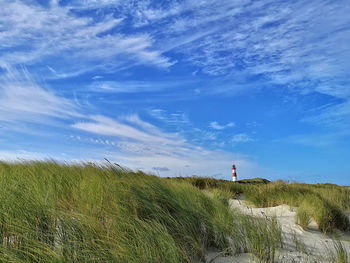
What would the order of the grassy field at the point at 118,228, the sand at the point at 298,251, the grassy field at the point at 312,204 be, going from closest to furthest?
the grassy field at the point at 118,228 → the sand at the point at 298,251 → the grassy field at the point at 312,204

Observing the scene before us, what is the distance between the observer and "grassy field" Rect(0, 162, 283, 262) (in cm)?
231

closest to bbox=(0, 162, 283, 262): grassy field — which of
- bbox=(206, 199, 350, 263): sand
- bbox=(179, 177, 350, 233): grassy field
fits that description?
bbox=(206, 199, 350, 263): sand

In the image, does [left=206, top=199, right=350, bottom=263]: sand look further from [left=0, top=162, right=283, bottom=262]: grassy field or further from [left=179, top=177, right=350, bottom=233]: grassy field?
[left=179, top=177, right=350, bottom=233]: grassy field

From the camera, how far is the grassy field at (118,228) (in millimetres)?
2309

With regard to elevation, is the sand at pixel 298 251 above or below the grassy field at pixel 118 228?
below

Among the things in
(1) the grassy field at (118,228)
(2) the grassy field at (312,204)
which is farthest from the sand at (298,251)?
(2) the grassy field at (312,204)

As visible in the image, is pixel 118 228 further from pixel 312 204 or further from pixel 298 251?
pixel 312 204

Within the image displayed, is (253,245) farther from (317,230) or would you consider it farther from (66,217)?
(317,230)

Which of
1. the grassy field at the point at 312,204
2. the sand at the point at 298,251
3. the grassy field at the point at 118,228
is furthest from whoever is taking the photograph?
the grassy field at the point at 312,204

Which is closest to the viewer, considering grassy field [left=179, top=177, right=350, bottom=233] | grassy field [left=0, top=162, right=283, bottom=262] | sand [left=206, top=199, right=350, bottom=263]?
grassy field [left=0, top=162, right=283, bottom=262]

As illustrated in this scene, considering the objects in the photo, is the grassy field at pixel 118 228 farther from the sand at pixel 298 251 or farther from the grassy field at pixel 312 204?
the grassy field at pixel 312 204

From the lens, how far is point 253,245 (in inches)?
113

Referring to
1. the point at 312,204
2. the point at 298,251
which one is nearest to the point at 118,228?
the point at 298,251

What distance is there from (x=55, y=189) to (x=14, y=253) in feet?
6.06
